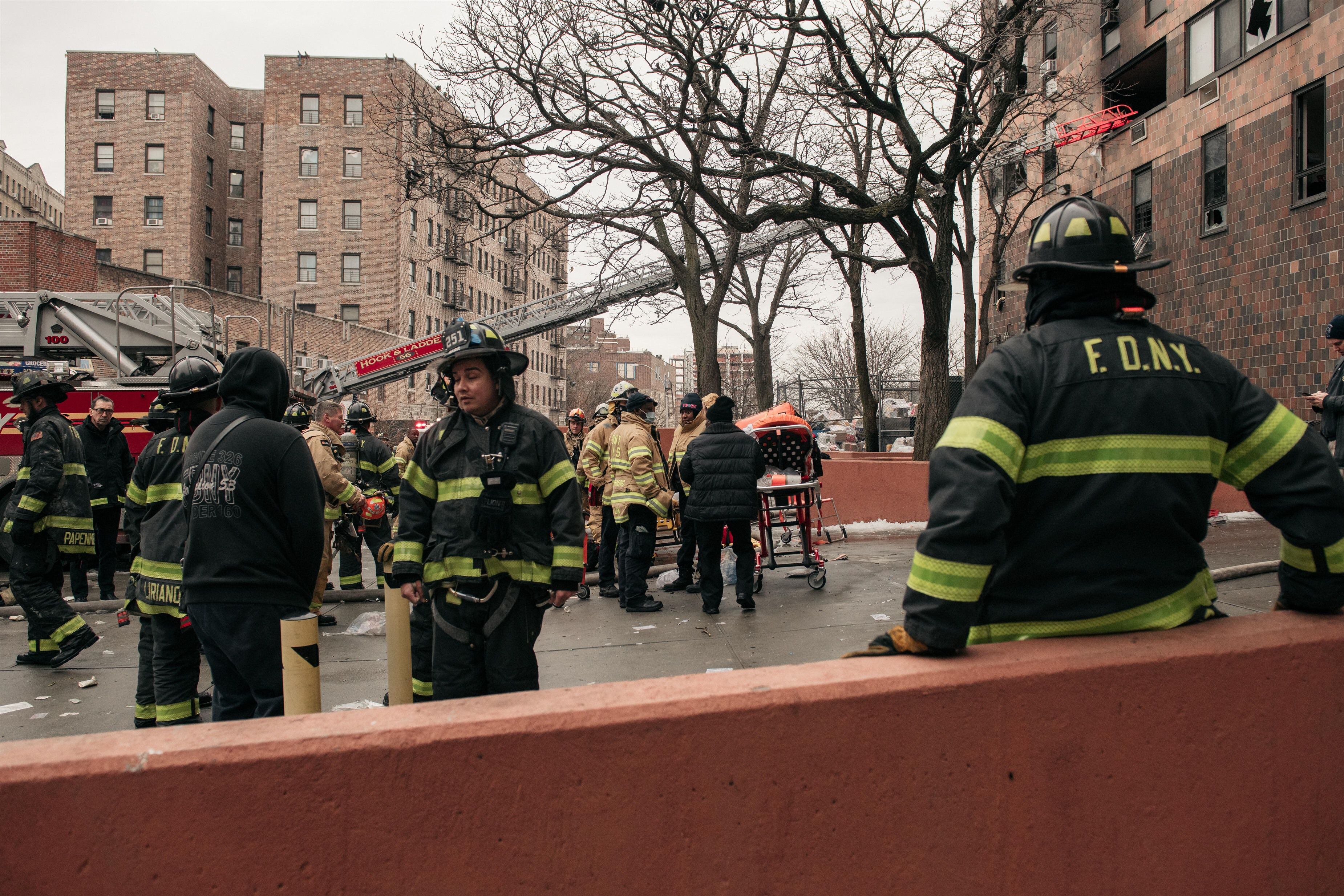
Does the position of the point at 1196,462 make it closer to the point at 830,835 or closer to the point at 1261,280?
the point at 830,835

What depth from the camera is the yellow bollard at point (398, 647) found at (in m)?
3.82

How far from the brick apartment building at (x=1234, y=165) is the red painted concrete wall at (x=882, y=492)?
3.42 metres

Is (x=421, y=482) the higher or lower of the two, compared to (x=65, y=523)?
higher

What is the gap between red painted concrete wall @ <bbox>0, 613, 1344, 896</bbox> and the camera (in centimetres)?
185

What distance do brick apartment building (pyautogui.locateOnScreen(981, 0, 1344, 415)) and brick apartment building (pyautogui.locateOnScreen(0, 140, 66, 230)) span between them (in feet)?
256

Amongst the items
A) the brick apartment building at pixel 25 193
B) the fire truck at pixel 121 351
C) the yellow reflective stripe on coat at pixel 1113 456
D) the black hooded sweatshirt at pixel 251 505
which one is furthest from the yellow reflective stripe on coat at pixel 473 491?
the brick apartment building at pixel 25 193

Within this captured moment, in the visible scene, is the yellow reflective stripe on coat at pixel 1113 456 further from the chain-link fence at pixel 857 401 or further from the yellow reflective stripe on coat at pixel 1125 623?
the chain-link fence at pixel 857 401

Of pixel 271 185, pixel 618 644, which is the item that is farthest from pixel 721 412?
pixel 271 185

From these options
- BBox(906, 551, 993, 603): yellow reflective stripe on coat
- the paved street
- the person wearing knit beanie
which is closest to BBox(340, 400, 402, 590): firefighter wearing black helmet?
the paved street

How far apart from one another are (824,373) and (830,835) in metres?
56.0

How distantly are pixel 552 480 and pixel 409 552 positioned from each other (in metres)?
0.65

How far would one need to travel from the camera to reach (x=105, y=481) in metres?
9.40

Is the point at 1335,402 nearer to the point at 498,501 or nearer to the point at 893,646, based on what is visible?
the point at 893,646

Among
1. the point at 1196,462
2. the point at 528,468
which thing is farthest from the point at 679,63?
the point at 1196,462
